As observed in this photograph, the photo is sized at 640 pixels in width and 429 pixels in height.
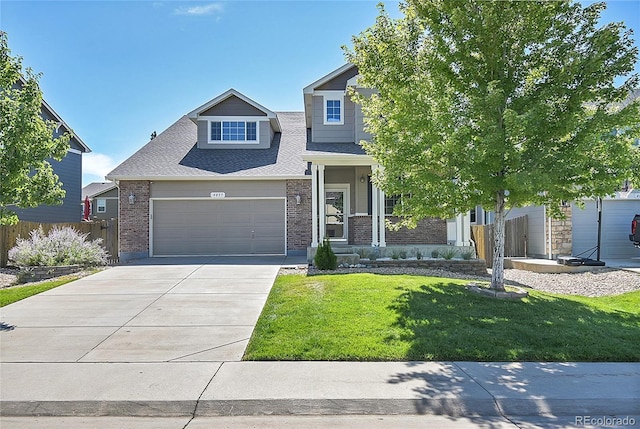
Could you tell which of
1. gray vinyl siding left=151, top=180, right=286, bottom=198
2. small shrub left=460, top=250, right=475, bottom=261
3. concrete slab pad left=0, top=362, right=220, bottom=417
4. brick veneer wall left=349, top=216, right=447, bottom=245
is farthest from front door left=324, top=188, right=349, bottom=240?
concrete slab pad left=0, top=362, right=220, bottom=417

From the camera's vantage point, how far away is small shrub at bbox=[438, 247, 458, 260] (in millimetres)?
13884

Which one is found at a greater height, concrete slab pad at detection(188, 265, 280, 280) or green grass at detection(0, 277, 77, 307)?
concrete slab pad at detection(188, 265, 280, 280)

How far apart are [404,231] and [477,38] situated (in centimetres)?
919

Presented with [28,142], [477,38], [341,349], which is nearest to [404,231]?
[477,38]

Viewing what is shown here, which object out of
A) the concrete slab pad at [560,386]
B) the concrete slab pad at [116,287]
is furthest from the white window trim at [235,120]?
the concrete slab pad at [560,386]

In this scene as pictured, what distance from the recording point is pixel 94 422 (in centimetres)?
446

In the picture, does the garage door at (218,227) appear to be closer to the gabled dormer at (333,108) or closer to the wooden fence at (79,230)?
the wooden fence at (79,230)

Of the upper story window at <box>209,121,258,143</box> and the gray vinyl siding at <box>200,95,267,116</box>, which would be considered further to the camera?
the upper story window at <box>209,121,258,143</box>

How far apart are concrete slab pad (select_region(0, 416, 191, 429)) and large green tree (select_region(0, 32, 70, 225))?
5623 millimetres

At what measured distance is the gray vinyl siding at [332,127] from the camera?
1714 centimetres

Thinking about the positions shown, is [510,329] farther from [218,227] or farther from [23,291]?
[218,227]

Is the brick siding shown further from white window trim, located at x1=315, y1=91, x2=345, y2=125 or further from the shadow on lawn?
the shadow on lawn

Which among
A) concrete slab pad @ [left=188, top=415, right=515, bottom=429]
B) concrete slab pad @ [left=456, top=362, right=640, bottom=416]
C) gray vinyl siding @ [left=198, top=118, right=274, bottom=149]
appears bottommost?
concrete slab pad @ [left=188, top=415, right=515, bottom=429]

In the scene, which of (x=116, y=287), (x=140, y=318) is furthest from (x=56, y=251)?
(x=140, y=318)
